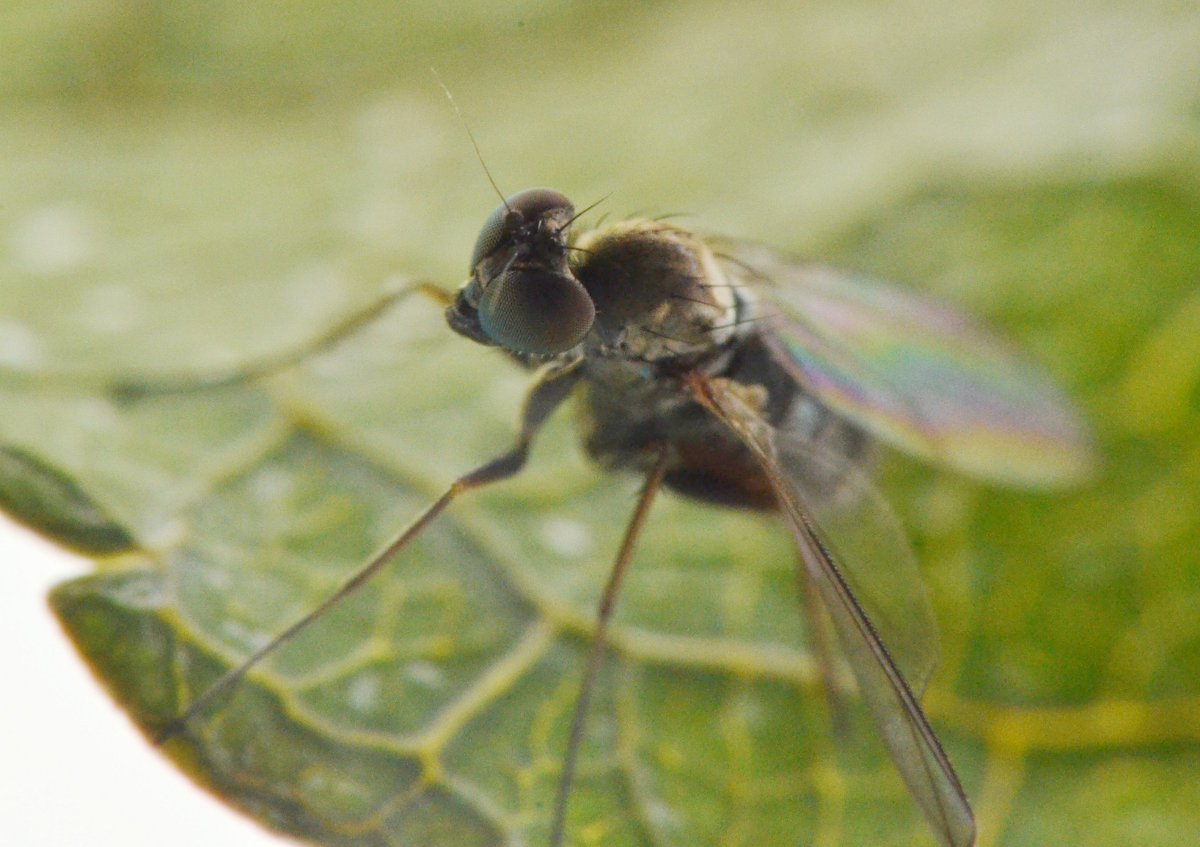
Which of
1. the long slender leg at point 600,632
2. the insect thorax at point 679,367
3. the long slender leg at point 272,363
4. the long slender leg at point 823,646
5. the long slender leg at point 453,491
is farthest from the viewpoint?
the long slender leg at point 272,363

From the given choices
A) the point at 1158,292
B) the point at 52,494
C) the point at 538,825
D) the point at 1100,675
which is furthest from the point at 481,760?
the point at 1158,292

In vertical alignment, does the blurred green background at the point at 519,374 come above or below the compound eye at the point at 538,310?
below

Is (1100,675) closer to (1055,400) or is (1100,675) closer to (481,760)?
(1055,400)

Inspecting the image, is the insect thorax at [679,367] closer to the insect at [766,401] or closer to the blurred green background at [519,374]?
the insect at [766,401]

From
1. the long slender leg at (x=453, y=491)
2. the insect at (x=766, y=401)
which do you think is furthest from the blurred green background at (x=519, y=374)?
the insect at (x=766, y=401)

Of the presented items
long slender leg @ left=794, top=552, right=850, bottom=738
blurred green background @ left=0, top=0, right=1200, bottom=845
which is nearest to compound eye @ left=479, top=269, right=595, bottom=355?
blurred green background @ left=0, top=0, right=1200, bottom=845

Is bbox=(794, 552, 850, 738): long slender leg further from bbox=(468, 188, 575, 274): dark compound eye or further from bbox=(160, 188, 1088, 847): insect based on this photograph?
bbox=(468, 188, 575, 274): dark compound eye
